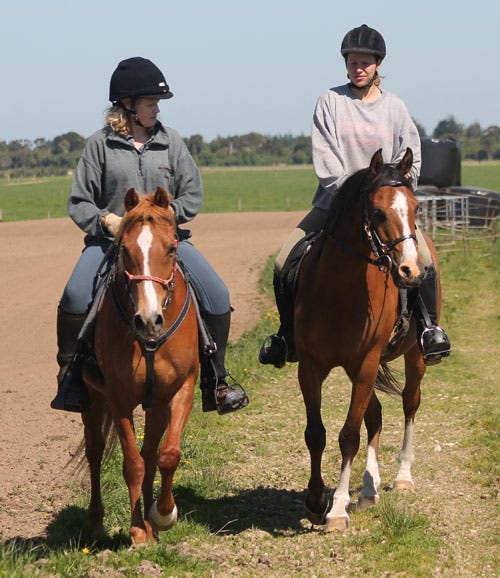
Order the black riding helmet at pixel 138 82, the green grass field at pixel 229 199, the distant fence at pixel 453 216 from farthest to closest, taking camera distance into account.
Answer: the green grass field at pixel 229 199, the distant fence at pixel 453 216, the black riding helmet at pixel 138 82

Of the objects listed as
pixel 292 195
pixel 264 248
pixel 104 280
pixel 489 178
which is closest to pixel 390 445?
pixel 104 280

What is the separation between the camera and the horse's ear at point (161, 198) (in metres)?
5.90

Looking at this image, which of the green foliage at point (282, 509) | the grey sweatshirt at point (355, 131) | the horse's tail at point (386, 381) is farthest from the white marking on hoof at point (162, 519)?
the horse's tail at point (386, 381)

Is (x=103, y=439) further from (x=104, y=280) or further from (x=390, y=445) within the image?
(x=390, y=445)

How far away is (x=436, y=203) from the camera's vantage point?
3136 cm

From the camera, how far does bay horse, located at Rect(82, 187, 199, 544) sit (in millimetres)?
5652

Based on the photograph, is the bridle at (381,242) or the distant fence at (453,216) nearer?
the bridle at (381,242)

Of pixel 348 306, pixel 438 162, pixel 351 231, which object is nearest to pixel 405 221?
pixel 351 231

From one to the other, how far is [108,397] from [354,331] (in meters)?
1.76

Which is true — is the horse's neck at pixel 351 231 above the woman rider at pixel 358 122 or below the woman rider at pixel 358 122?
below

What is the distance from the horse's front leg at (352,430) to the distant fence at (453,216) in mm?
20097

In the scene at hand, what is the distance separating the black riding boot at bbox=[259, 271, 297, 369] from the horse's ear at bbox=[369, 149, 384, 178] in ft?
4.66

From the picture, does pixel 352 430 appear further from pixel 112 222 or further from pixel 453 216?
pixel 453 216

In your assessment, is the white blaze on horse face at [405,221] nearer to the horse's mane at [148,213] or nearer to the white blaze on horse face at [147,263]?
the horse's mane at [148,213]
